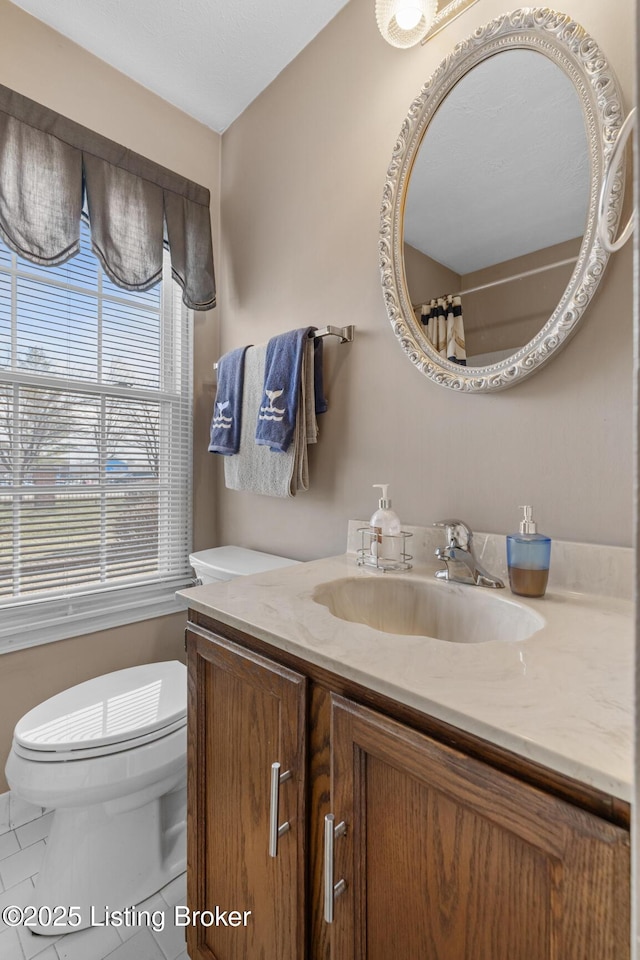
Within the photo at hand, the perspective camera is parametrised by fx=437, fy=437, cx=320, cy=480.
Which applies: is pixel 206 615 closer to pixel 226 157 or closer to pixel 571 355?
pixel 571 355

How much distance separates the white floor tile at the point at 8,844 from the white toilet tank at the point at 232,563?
0.90m

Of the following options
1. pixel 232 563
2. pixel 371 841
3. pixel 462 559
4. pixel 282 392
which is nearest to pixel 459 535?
pixel 462 559

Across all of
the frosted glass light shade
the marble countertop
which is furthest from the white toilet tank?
the frosted glass light shade

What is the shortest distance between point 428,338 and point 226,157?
145cm

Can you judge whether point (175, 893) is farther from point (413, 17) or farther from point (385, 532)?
point (413, 17)

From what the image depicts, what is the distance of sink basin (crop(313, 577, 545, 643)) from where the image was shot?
87 centimetres

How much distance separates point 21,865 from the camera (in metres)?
1.21

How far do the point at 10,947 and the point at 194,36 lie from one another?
8.67 ft

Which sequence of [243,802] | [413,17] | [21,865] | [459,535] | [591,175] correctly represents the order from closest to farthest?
1. [243,802]
2. [591,175]
3. [459,535]
4. [413,17]
5. [21,865]

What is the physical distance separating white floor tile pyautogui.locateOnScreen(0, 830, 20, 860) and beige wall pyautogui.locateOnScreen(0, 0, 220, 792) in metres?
0.16

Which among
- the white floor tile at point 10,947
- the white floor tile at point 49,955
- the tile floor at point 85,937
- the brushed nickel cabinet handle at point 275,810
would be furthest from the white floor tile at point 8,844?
the brushed nickel cabinet handle at point 275,810

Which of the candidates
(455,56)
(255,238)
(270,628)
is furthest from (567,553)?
(255,238)

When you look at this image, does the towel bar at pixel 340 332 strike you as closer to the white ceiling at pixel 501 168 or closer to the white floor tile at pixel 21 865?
the white ceiling at pixel 501 168

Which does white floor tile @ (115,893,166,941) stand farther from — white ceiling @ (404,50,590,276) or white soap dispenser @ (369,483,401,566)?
white ceiling @ (404,50,590,276)
